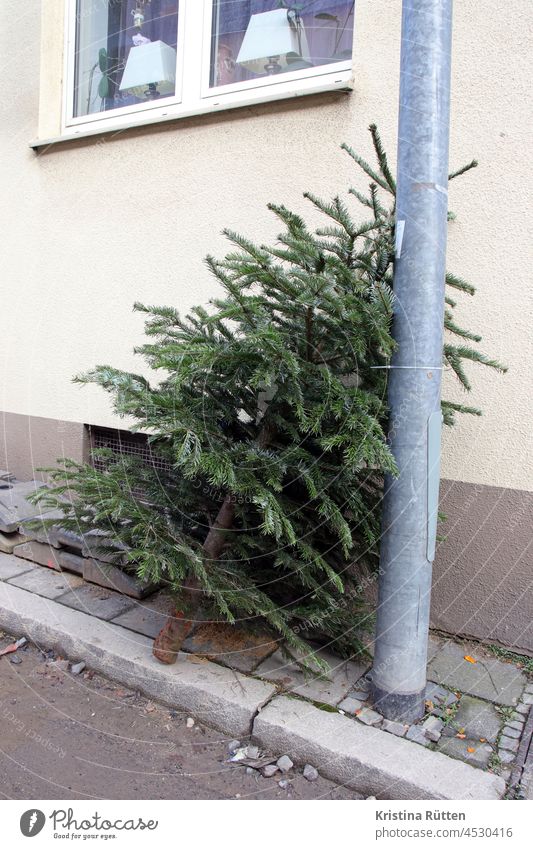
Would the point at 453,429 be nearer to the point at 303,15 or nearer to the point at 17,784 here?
the point at 17,784

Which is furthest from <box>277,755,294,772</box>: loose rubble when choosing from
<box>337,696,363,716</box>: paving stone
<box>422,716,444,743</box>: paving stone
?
<box>422,716,444,743</box>: paving stone

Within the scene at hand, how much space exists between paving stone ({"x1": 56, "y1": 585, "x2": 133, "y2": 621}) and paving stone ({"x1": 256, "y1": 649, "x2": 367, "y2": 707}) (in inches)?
36.3

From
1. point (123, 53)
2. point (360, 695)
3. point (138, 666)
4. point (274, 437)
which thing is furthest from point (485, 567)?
point (123, 53)

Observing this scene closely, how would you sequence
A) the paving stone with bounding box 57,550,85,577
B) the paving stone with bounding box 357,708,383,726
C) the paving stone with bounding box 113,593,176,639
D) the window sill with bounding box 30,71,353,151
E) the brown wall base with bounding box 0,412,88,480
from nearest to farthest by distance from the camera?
the paving stone with bounding box 357,708,383,726 → the paving stone with bounding box 113,593,176,639 → the window sill with bounding box 30,71,353,151 → the paving stone with bounding box 57,550,85,577 → the brown wall base with bounding box 0,412,88,480

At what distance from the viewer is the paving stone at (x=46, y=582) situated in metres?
3.58

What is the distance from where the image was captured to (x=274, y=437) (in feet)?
8.43

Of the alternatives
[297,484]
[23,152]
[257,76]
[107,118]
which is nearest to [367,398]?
[297,484]

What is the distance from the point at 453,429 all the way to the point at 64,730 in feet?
7.19

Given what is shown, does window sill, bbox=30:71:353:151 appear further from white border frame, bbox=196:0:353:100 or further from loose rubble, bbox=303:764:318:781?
loose rubble, bbox=303:764:318:781

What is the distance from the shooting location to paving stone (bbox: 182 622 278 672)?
9.34ft

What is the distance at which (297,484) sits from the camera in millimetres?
2576

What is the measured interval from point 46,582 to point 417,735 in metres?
2.26

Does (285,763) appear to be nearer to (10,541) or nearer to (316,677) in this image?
(316,677)
